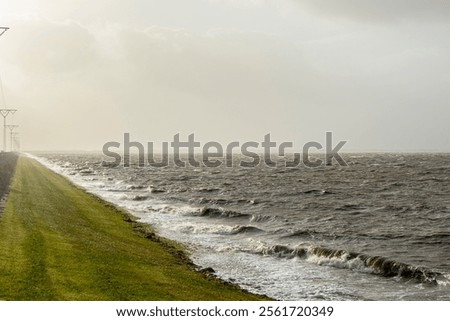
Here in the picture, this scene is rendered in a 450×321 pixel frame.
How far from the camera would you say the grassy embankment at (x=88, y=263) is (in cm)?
1898

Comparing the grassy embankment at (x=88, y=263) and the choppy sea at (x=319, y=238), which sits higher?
the grassy embankment at (x=88, y=263)

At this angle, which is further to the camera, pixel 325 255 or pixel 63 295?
pixel 325 255

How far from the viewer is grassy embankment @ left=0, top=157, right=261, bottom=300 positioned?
19.0 metres

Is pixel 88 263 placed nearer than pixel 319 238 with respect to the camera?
Yes

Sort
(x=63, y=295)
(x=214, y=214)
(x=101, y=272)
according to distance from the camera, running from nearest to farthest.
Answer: (x=63, y=295) → (x=101, y=272) → (x=214, y=214)

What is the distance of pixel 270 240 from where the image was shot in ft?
120

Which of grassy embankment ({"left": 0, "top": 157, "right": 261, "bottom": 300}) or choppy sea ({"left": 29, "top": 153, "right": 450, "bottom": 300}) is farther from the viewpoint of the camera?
choppy sea ({"left": 29, "top": 153, "right": 450, "bottom": 300})

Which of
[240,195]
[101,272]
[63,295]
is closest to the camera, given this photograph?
[63,295]

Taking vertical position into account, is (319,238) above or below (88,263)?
below

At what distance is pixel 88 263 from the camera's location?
23.3 meters

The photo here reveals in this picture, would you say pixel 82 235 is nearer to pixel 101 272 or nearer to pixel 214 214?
pixel 101 272

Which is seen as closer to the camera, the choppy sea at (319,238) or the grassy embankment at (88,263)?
the grassy embankment at (88,263)
